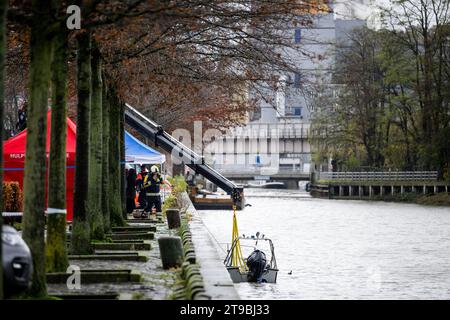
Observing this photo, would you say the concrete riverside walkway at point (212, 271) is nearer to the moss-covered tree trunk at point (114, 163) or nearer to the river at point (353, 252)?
the river at point (353, 252)

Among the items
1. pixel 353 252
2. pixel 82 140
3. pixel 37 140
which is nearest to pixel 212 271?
pixel 82 140

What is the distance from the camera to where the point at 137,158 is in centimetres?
4262

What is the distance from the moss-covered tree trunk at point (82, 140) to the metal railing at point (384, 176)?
7990 cm

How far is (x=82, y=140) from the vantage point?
68.7 ft

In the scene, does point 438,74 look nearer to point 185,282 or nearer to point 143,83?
point 143,83

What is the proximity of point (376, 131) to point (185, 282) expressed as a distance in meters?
88.6

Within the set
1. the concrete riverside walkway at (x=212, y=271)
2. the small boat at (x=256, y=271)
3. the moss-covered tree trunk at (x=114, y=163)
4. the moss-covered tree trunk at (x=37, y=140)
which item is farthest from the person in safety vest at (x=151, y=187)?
the moss-covered tree trunk at (x=37, y=140)

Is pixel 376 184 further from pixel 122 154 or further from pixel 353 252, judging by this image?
pixel 122 154

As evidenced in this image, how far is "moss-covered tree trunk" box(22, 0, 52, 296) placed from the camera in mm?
15102

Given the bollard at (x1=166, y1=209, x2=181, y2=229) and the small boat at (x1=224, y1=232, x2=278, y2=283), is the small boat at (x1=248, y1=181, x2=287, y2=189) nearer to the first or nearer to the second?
the bollard at (x1=166, y1=209, x2=181, y2=229)

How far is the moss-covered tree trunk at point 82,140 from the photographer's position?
21.0 meters

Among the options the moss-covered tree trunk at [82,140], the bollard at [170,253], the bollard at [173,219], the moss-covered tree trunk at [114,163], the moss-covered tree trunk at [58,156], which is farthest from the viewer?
the bollard at [173,219]

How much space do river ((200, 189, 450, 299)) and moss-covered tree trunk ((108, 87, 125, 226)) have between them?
3.73 m

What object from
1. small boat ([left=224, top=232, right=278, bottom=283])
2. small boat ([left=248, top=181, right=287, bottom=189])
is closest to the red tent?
small boat ([left=224, top=232, right=278, bottom=283])
